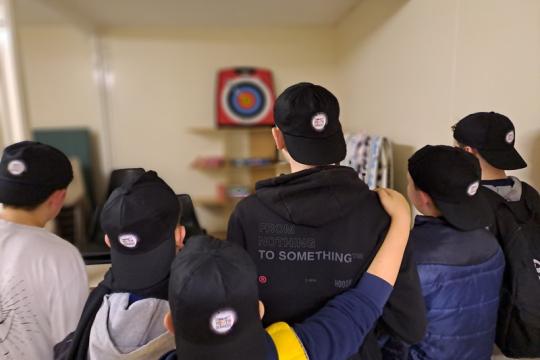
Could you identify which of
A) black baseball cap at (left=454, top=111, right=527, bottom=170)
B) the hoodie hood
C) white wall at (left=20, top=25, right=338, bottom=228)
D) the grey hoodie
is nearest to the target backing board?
white wall at (left=20, top=25, right=338, bottom=228)

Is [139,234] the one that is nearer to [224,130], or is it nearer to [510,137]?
[510,137]

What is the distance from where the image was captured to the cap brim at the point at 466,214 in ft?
2.83

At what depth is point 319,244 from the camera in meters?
0.71

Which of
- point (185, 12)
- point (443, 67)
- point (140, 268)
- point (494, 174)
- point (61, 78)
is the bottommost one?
point (140, 268)

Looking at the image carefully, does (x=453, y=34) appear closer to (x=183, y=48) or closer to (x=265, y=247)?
(x=265, y=247)

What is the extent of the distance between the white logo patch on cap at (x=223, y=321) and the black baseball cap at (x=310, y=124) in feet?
1.18

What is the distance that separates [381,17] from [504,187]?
1618 millimetres

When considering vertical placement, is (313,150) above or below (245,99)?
below

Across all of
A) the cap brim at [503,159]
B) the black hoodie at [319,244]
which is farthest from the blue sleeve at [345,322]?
the cap brim at [503,159]

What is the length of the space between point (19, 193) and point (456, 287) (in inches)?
42.5

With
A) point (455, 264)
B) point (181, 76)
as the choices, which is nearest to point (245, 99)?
point (181, 76)

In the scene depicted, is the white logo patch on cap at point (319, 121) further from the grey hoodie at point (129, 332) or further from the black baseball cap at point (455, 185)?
the grey hoodie at point (129, 332)

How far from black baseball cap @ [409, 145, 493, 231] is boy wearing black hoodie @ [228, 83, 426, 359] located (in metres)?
0.23

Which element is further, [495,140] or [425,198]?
[495,140]
